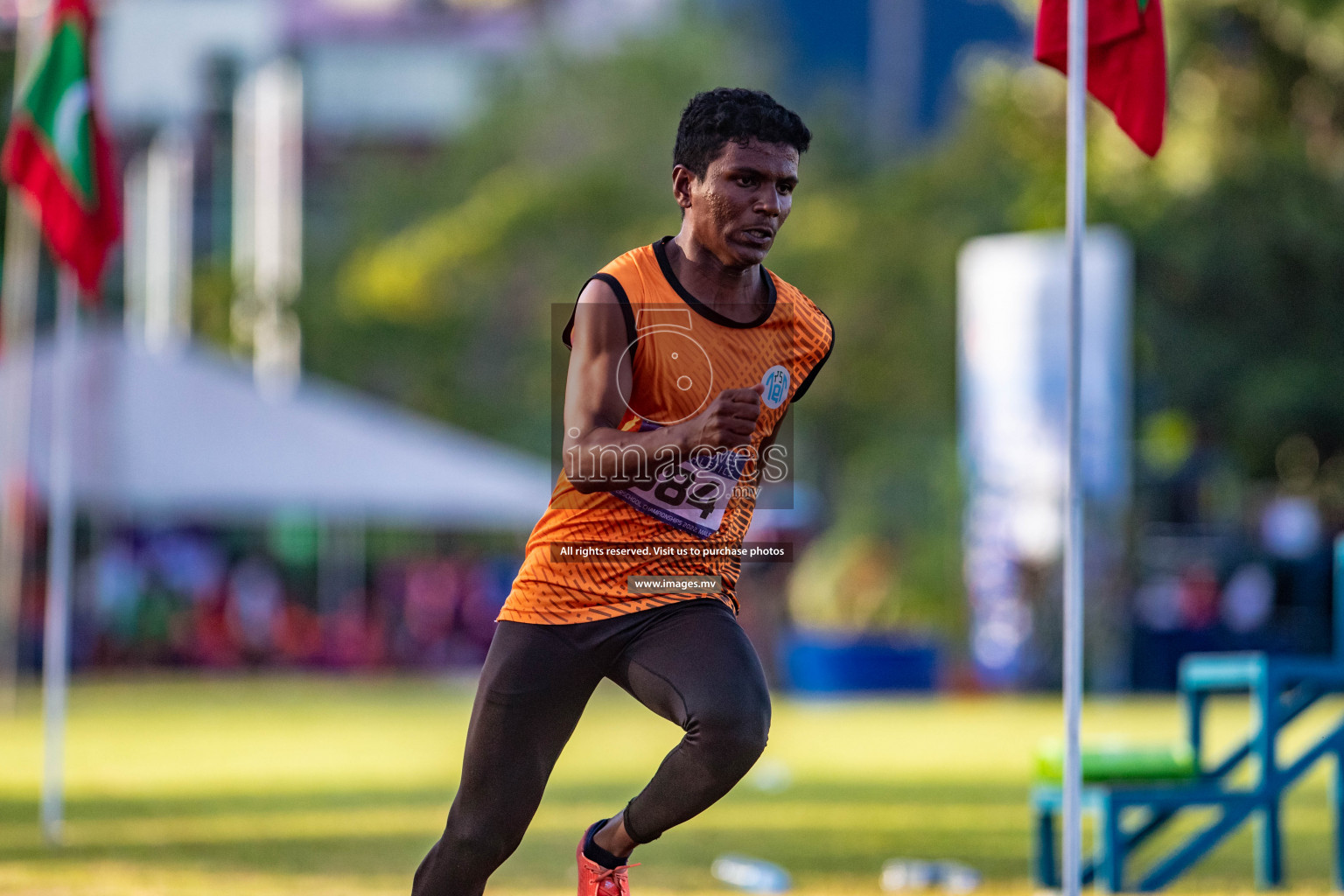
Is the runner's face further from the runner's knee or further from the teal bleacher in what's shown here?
the teal bleacher

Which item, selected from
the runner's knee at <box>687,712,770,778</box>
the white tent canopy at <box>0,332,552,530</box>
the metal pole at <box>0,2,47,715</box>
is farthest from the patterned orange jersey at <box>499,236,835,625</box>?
the white tent canopy at <box>0,332,552,530</box>

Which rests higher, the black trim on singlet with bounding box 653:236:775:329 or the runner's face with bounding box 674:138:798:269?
the runner's face with bounding box 674:138:798:269

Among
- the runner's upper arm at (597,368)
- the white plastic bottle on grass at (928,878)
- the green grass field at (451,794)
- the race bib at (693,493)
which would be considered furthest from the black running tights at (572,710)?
the white plastic bottle on grass at (928,878)

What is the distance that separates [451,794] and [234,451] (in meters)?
12.5

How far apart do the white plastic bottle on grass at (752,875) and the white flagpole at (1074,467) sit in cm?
276

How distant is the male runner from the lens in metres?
5.19

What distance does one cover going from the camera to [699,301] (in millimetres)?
5277

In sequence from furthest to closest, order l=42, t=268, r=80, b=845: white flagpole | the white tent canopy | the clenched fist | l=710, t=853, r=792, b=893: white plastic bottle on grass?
the white tent canopy → l=42, t=268, r=80, b=845: white flagpole → l=710, t=853, r=792, b=893: white plastic bottle on grass → the clenched fist

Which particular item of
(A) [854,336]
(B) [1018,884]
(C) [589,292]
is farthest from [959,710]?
(A) [854,336]

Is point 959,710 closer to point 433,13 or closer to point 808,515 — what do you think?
point 808,515

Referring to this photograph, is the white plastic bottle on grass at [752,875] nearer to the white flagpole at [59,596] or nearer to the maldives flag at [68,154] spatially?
the white flagpole at [59,596]

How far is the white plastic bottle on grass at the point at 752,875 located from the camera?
28.4 feet

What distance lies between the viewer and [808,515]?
36406mm

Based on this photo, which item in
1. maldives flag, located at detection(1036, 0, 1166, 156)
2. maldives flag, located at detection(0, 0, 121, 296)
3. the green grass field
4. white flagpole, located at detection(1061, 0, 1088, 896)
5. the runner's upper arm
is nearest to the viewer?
the runner's upper arm
